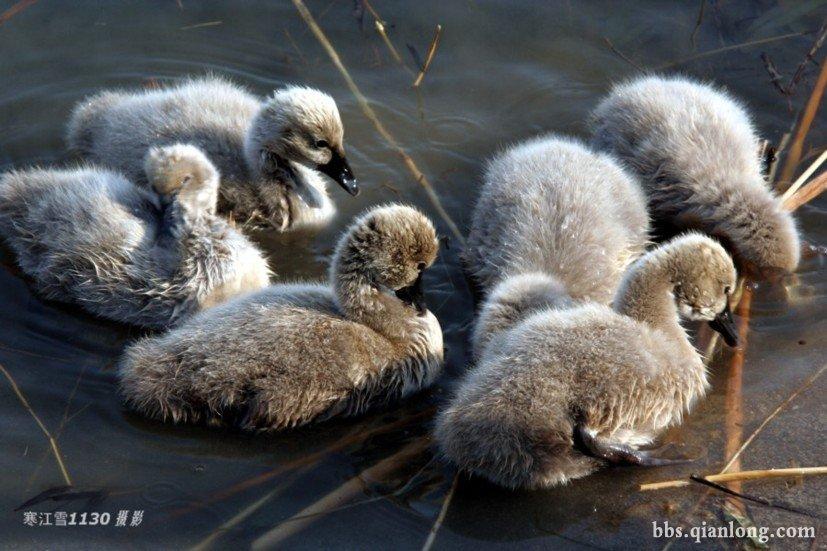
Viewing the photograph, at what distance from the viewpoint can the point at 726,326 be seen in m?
4.76

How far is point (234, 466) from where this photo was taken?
4367 mm

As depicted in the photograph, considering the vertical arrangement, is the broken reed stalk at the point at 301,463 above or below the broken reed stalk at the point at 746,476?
above

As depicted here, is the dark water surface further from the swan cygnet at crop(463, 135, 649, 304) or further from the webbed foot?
the swan cygnet at crop(463, 135, 649, 304)

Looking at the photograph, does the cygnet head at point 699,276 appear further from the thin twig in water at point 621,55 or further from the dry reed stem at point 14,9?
the dry reed stem at point 14,9

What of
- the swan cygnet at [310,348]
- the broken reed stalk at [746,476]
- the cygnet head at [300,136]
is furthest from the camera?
the cygnet head at [300,136]

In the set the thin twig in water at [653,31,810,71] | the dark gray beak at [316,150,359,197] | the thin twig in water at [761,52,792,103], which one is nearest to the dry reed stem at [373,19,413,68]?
the dark gray beak at [316,150,359,197]

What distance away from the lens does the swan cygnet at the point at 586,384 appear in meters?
4.07

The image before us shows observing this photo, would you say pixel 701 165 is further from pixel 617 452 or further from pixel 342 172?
pixel 617 452

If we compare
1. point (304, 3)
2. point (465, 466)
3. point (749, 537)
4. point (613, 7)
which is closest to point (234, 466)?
point (465, 466)

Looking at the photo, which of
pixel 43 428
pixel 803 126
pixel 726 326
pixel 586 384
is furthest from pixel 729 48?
pixel 43 428

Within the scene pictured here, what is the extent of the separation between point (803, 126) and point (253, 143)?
3189mm

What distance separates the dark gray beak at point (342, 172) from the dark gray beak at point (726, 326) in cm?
198

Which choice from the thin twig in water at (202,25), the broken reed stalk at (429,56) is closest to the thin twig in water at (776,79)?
the broken reed stalk at (429,56)

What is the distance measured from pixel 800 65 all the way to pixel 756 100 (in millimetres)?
401
